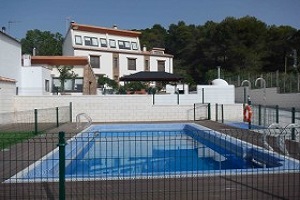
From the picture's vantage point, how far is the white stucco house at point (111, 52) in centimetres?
5034

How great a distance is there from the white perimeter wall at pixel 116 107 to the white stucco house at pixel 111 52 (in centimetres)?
2778

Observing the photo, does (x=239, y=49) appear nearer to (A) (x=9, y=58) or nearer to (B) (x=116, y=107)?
(B) (x=116, y=107)

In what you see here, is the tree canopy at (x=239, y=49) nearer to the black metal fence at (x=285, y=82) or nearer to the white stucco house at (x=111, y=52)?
the white stucco house at (x=111, y=52)

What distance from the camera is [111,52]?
52.0 meters

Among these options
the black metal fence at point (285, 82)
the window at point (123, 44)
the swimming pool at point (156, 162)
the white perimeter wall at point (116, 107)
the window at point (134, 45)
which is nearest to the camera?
the swimming pool at point (156, 162)

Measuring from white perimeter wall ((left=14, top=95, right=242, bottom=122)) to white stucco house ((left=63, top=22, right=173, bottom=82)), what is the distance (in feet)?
91.1

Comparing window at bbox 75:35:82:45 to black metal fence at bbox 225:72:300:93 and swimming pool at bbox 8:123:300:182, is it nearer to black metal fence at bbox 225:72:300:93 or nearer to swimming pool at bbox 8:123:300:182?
black metal fence at bbox 225:72:300:93

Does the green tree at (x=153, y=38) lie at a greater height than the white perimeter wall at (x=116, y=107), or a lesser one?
greater

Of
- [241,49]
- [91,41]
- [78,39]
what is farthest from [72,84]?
[241,49]

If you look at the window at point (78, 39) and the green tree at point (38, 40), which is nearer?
the window at point (78, 39)

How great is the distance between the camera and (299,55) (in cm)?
5066

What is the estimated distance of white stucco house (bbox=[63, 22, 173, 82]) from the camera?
165ft

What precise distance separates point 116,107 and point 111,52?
3161cm

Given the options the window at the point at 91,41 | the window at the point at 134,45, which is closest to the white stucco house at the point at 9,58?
the window at the point at 91,41
